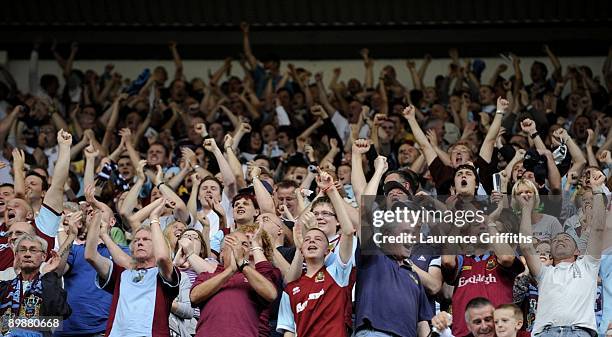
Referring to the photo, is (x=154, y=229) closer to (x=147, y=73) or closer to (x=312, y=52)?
(x=147, y=73)

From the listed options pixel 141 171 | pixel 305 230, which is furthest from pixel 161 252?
pixel 141 171

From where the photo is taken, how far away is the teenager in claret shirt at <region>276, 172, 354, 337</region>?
10.4 meters

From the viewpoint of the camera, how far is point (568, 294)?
10641 millimetres

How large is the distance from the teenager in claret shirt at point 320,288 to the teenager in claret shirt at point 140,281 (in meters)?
0.88

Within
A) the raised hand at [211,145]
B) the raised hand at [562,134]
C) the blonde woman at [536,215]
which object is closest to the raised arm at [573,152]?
the raised hand at [562,134]

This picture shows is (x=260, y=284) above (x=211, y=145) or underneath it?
underneath

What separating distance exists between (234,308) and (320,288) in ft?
2.07

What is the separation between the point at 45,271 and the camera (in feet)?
36.6

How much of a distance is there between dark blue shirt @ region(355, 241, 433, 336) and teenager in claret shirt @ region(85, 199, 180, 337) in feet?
4.71

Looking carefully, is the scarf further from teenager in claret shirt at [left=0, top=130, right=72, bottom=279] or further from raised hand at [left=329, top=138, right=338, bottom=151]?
raised hand at [left=329, top=138, right=338, bottom=151]

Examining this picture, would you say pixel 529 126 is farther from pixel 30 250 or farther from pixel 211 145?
pixel 30 250

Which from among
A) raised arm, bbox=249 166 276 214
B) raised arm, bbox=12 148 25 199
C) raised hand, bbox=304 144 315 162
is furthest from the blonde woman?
raised arm, bbox=12 148 25 199

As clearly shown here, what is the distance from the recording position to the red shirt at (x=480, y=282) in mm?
10742

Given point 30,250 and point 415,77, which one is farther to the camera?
point 415,77
